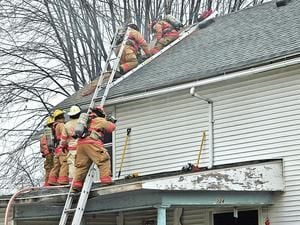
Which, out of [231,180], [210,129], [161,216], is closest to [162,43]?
[210,129]

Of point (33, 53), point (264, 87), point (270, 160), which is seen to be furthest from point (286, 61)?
point (33, 53)

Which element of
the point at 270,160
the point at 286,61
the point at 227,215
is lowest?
the point at 227,215

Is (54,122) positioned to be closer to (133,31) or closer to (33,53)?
(133,31)

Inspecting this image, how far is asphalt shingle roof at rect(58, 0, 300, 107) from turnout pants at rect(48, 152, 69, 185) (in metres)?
Result: 2.05

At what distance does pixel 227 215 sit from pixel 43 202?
11.9 ft

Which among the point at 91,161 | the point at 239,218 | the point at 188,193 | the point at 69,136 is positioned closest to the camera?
the point at 188,193

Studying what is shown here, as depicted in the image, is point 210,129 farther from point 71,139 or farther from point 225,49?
point 71,139

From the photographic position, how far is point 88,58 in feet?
95.4

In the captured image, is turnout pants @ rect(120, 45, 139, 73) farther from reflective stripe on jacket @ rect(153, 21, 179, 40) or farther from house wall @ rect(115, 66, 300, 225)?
reflective stripe on jacket @ rect(153, 21, 179, 40)

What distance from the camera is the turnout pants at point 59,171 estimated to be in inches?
543

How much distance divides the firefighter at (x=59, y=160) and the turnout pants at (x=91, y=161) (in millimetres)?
2011

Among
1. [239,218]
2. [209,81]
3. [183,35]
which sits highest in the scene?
[183,35]

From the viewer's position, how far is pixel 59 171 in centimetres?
1414

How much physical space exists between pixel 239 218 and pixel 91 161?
10.6 feet
